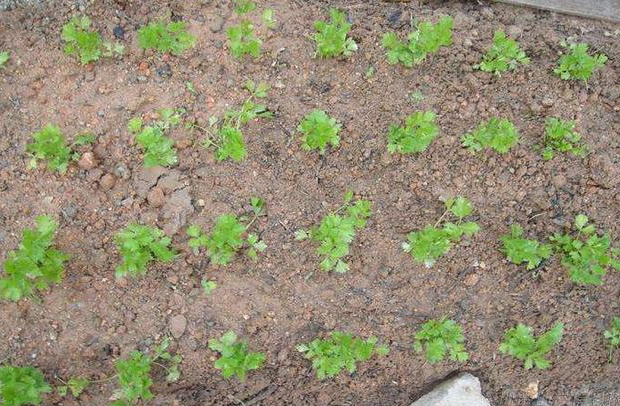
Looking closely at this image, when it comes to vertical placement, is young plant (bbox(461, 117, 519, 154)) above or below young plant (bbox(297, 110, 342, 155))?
below

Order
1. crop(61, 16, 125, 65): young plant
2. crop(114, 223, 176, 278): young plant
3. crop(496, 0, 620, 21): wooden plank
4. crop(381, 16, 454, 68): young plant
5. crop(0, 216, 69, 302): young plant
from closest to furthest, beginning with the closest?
crop(0, 216, 69, 302): young plant → crop(114, 223, 176, 278): young plant → crop(61, 16, 125, 65): young plant → crop(381, 16, 454, 68): young plant → crop(496, 0, 620, 21): wooden plank

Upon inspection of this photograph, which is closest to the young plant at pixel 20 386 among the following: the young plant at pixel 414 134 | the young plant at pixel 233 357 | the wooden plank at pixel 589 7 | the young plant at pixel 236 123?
the young plant at pixel 233 357

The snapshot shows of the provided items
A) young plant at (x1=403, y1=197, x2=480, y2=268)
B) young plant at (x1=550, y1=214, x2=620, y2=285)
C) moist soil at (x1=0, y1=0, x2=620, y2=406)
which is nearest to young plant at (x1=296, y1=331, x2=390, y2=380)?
moist soil at (x1=0, y1=0, x2=620, y2=406)

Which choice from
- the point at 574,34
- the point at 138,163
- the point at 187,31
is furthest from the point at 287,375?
the point at 574,34

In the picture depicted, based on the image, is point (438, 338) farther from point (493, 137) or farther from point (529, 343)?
point (493, 137)

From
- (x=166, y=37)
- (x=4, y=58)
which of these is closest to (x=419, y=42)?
(x=166, y=37)

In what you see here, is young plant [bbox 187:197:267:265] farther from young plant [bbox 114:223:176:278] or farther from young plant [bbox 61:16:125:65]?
young plant [bbox 61:16:125:65]
